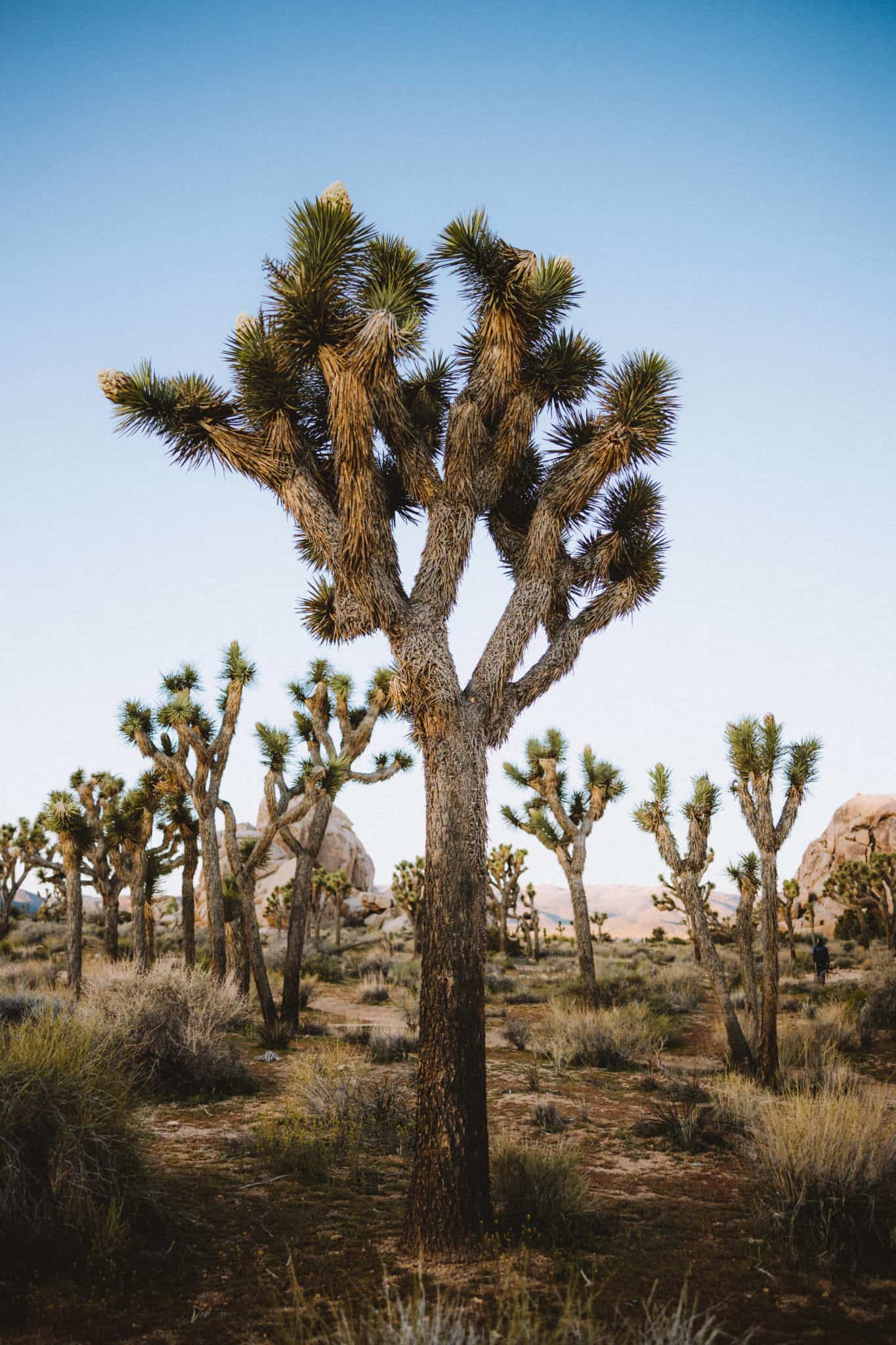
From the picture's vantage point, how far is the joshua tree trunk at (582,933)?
1502cm

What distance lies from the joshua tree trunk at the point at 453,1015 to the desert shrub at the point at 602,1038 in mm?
6841

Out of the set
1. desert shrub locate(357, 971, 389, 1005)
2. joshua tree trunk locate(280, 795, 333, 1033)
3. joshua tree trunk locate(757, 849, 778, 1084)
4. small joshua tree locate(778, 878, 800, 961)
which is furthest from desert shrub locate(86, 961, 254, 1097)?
small joshua tree locate(778, 878, 800, 961)

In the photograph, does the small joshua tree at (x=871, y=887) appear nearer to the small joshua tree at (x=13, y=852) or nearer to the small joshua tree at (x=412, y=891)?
the small joshua tree at (x=412, y=891)

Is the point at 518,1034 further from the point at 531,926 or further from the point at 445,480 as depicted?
the point at 531,926

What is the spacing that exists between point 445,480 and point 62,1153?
526 cm

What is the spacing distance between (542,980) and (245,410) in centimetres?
1897

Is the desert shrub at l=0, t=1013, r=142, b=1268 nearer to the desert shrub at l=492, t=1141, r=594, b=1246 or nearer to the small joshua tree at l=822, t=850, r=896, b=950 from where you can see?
the desert shrub at l=492, t=1141, r=594, b=1246

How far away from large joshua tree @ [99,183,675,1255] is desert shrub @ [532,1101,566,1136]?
10.6 ft

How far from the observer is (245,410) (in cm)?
690

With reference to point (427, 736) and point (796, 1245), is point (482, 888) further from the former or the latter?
point (796, 1245)

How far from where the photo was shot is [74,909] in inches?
674

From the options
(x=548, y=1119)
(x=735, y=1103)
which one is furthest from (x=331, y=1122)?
(x=735, y=1103)

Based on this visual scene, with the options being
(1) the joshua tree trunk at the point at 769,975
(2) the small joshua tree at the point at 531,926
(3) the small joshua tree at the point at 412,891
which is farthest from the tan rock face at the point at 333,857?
(1) the joshua tree trunk at the point at 769,975

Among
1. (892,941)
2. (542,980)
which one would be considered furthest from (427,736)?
(892,941)
